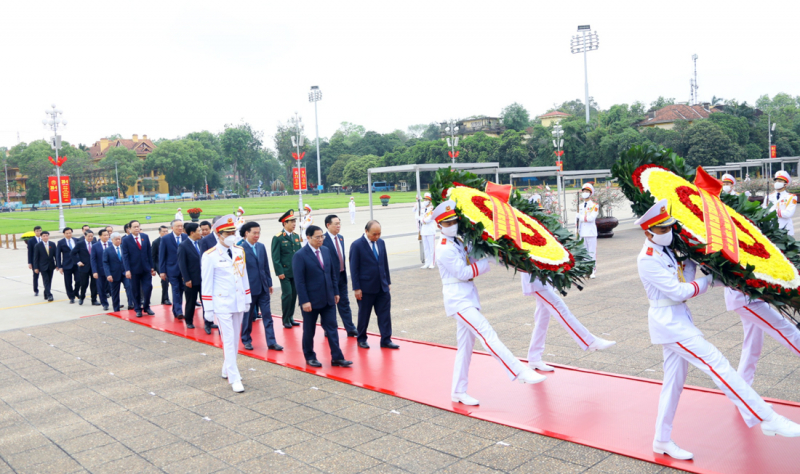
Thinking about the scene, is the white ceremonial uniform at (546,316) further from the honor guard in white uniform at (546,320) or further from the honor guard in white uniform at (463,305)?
the honor guard in white uniform at (463,305)

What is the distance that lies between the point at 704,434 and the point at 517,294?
6.81 m

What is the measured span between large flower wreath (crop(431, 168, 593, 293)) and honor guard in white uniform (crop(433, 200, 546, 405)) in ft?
0.50

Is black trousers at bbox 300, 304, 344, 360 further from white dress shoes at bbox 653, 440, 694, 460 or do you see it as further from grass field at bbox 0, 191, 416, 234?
grass field at bbox 0, 191, 416, 234

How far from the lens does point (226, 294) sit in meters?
6.84

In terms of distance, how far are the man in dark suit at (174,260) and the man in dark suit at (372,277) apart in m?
4.37

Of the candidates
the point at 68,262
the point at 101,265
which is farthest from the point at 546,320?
the point at 68,262

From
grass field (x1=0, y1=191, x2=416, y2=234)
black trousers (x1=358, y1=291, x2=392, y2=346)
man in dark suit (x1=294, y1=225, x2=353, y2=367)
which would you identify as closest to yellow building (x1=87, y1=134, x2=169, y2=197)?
grass field (x1=0, y1=191, x2=416, y2=234)

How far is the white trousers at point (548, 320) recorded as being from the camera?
6.48 m

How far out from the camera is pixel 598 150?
6353 centimetres

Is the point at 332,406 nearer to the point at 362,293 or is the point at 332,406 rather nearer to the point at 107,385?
the point at 362,293

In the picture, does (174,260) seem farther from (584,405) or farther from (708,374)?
(708,374)

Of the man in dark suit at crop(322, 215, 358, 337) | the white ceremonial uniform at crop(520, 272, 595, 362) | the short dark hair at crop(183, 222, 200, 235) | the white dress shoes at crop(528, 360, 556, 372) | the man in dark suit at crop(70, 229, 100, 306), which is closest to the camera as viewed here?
the white ceremonial uniform at crop(520, 272, 595, 362)

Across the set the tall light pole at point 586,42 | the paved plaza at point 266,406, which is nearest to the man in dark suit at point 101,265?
the paved plaza at point 266,406

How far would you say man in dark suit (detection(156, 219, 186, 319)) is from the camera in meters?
10.8
